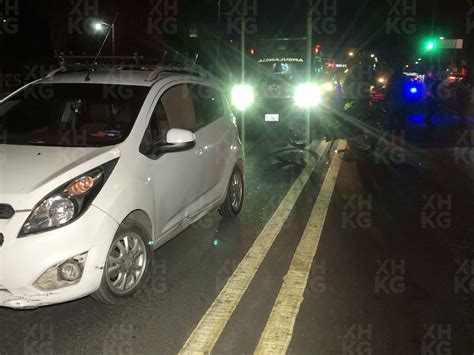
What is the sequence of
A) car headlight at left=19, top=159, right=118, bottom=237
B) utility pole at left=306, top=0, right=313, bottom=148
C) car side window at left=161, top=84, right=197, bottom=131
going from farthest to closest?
utility pole at left=306, top=0, right=313, bottom=148, car side window at left=161, top=84, right=197, bottom=131, car headlight at left=19, top=159, right=118, bottom=237

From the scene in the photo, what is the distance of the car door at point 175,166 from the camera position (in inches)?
178

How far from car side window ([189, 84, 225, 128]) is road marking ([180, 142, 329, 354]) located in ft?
4.56

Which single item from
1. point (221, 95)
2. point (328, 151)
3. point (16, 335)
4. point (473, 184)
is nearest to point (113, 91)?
point (221, 95)

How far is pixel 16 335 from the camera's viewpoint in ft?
12.2

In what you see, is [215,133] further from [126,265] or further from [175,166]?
[126,265]

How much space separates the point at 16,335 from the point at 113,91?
7.34ft

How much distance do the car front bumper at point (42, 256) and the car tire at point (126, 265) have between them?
0.19 metres

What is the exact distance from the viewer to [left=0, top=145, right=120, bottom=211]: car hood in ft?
11.8

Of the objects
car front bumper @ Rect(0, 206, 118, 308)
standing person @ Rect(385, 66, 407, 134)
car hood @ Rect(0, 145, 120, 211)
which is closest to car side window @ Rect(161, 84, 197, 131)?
car hood @ Rect(0, 145, 120, 211)

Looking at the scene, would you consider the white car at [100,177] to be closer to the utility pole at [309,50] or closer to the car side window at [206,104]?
the car side window at [206,104]

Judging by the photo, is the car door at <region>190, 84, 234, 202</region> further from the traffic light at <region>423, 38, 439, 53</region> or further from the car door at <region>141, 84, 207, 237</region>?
the traffic light at <region>423, 38, 439, 53</region>

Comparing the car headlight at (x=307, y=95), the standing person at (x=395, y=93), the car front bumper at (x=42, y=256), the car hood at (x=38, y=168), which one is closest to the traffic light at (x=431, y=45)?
the standing person at (x=395, y=93)

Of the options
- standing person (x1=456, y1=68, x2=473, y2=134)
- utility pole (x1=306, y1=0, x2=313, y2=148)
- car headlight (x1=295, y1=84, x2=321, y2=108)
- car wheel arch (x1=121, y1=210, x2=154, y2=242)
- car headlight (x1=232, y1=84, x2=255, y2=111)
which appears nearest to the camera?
car wheel arch (x1=121, y1=210, x2=154, y2=242)

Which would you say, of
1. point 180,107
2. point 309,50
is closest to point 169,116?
point 180,107
